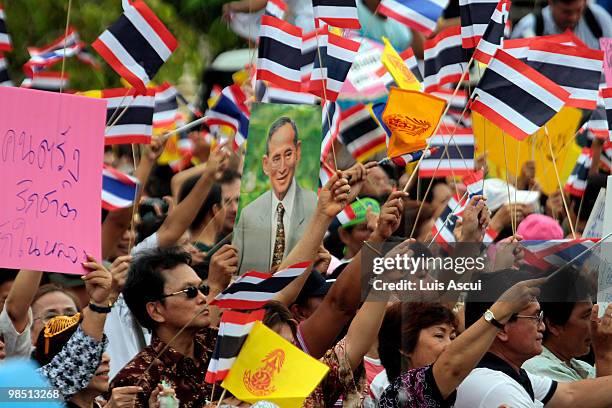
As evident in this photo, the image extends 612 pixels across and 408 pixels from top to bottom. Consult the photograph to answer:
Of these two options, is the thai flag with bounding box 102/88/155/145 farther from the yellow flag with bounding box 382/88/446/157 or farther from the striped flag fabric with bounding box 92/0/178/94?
the yellow flag with bounding box 382/88/446/157

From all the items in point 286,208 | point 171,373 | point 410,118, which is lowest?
point 171,373

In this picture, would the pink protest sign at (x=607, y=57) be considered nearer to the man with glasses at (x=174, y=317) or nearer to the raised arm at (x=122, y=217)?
the raised arm at (x=122, y=217)

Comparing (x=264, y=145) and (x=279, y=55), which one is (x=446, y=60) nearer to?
(x=279, y=55)

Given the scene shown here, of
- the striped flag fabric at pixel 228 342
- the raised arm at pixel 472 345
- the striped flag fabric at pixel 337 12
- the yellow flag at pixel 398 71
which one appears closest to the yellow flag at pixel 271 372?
the striped flag fabric at pixel 228 342

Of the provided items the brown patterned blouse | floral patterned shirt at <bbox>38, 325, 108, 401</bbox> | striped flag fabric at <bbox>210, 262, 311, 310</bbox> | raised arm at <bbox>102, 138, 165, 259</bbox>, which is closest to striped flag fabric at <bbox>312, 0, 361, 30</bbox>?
raised arm at <bbox>102, 138, 165, 259</bbox>

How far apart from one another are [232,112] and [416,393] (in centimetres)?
234

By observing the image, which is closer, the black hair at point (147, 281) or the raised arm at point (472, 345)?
the raised arm at point (472, 345)

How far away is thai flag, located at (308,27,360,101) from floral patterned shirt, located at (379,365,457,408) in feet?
4.84

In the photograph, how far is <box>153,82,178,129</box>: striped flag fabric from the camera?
777cm

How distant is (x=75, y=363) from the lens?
476 cm

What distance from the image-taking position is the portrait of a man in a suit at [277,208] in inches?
211

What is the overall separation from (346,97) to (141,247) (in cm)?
206

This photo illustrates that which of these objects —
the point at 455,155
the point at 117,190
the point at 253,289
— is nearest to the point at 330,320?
the point at 253,289

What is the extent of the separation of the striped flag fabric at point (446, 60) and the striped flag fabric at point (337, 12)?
1.12 metres
